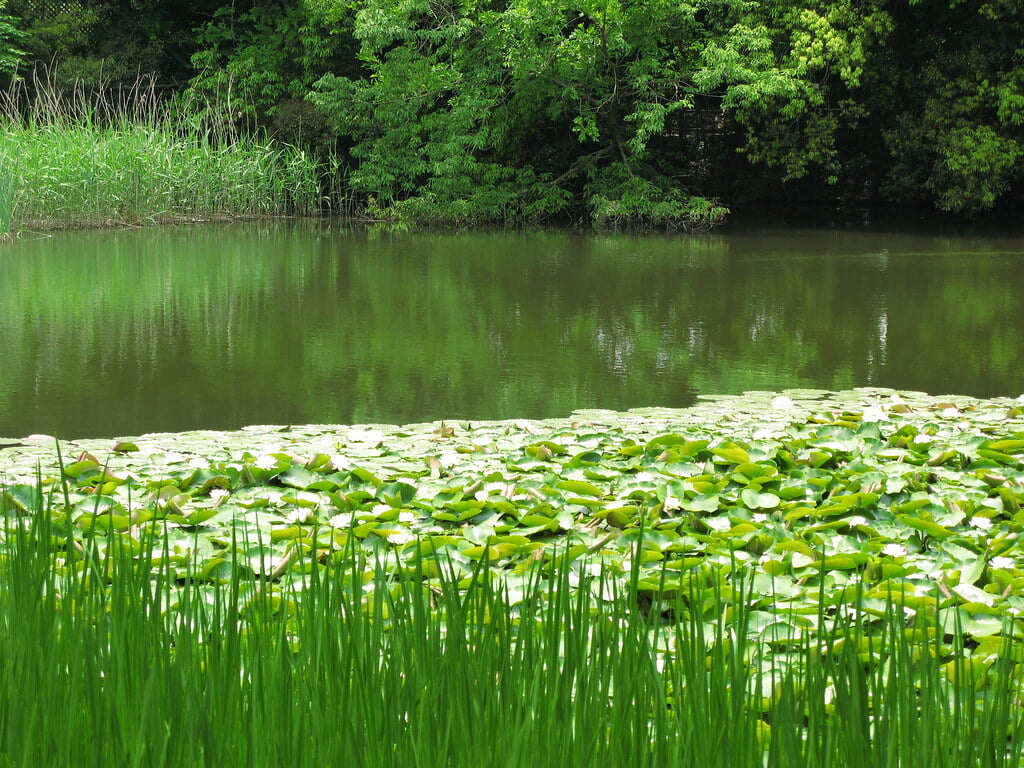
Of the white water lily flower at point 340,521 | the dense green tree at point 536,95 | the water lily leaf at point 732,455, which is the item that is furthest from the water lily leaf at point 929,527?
the dense green tree at point 536,95

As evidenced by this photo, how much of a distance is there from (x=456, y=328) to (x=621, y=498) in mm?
4395

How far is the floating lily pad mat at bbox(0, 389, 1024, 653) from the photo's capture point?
2.68 m

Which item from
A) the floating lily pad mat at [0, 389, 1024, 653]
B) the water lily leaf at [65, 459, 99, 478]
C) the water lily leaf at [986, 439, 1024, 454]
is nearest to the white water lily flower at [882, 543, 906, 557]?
the floating lily pad mat at [0, 389, 1024, 653]

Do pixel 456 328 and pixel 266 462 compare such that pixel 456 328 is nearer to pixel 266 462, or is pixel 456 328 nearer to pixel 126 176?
pixel 266 462

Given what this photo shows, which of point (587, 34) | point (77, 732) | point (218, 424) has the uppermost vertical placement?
point (587, 34)

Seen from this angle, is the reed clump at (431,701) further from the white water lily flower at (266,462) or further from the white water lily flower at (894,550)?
the white water lily flower at (266,462)

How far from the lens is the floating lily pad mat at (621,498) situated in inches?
106

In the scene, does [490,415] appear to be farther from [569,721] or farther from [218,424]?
[569,721]

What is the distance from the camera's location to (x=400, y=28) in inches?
632

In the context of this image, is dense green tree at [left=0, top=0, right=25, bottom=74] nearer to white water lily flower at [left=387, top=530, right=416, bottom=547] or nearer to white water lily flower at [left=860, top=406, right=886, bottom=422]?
white water lily flower at [left=860, top=406, right=886, bottom=422]

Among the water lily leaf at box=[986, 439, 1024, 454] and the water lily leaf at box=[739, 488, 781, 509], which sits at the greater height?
the water lily leaf at box=[986, 439, 1024, 454]

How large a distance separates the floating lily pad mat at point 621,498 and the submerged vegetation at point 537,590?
1 centimetres

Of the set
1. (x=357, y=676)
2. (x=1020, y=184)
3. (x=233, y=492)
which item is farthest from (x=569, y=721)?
(x=1020, y=184)

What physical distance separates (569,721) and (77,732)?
56 centimetres
